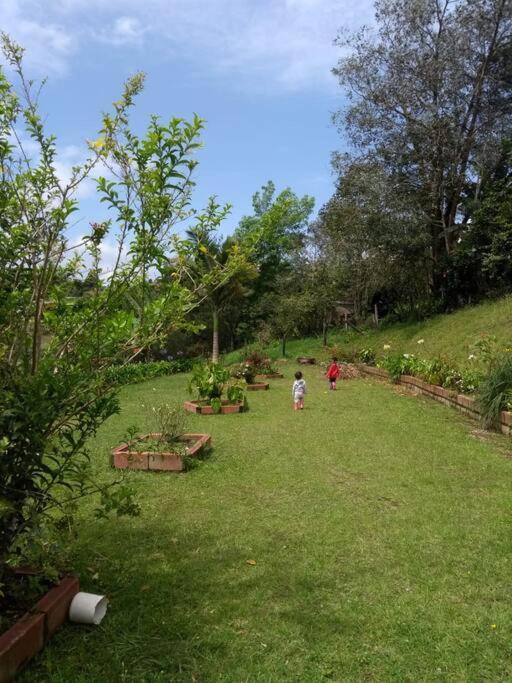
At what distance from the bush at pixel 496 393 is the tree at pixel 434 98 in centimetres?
1303

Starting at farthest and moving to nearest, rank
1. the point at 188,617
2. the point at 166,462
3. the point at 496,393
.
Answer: the point at 496,393, the point at 166,462, the point at 188,617

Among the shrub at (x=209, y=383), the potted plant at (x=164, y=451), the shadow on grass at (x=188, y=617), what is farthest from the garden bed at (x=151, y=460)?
the shrub at (x=209, y=383)

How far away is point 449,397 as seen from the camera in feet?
34.2

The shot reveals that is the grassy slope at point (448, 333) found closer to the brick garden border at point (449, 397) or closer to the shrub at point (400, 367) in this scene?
the shrub at point (400, 367)

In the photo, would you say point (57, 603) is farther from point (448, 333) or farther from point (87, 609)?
point (448, 333)

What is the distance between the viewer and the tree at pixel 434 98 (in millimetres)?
19500

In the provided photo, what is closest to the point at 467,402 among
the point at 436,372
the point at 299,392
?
the point at 436,372

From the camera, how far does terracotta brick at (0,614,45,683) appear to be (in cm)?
237

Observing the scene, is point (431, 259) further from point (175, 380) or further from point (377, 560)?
point (377, 560)

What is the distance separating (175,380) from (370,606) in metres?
15.4

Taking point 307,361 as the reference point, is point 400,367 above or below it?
above

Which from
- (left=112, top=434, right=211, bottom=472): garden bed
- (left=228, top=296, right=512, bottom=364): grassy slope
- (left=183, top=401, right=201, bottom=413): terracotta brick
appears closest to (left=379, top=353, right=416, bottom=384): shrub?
(left=228, top=296, right=512, bottom=364): grassy slope

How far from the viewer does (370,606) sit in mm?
3107

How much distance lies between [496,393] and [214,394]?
525 cm
